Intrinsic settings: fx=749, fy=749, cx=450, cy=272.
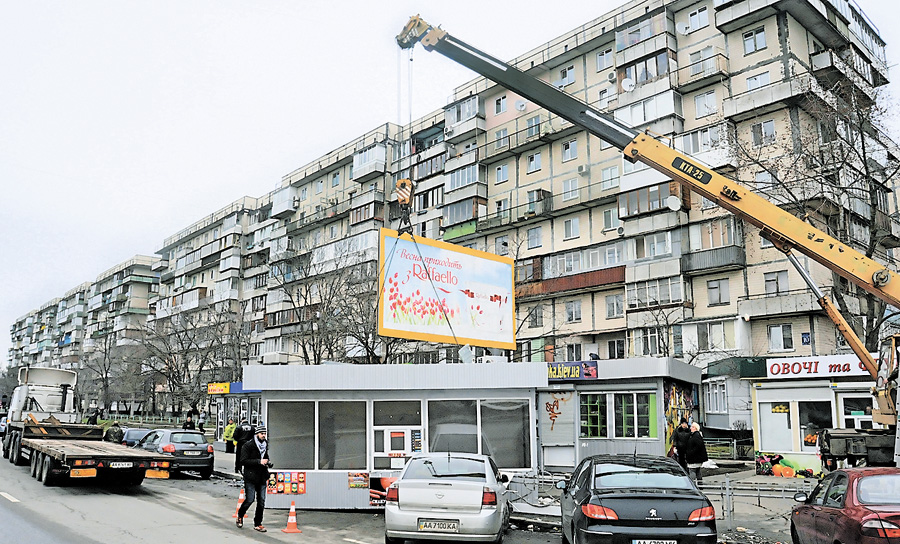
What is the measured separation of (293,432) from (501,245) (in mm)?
35637

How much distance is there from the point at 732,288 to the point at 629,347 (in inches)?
A: 265

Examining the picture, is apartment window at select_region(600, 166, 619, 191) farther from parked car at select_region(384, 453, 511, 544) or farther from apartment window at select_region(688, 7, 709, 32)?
parked car at select_region(384, 453, 511, 544)

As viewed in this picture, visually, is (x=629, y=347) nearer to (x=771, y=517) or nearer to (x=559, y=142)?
(x=559, y=142)

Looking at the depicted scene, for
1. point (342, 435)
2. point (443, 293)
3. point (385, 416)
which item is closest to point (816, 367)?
point (443, 293)

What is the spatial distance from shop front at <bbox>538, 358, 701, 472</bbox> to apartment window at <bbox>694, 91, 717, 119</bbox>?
21.0 meters

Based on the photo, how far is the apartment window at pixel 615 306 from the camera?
43.6 metres

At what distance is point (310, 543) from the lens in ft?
38.6

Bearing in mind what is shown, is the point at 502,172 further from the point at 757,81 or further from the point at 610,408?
the point at 610,408

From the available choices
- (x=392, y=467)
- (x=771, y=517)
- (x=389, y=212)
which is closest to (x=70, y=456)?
(x=392, y=467)

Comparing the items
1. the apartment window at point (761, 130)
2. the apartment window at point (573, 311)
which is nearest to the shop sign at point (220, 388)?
the apartment window at point (573, 311)

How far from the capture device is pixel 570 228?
4747 cm

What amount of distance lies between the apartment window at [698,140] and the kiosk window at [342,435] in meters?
29.4

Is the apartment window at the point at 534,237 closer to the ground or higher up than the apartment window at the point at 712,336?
higher up

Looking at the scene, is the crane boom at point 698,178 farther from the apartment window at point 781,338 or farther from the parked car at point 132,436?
the apartment window at point 781,338
